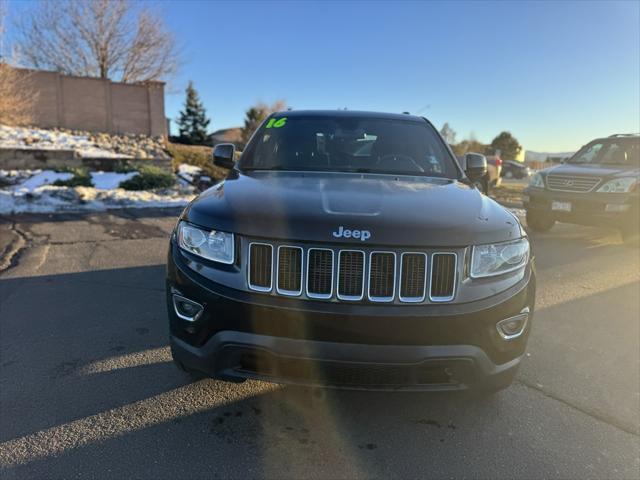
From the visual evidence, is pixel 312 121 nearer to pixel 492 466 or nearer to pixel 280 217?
pixel 280 217

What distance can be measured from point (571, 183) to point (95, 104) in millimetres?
20105

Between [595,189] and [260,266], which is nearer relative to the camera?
[260,266]

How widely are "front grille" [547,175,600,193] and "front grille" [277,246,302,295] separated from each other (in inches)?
283

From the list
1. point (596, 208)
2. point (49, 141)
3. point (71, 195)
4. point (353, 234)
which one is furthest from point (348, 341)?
point (49, 141)

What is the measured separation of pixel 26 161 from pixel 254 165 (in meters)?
12.7

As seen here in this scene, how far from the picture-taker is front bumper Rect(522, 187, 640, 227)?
738cm

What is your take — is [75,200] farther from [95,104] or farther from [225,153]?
[95,104]

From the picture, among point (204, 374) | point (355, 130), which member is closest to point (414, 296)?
point (204, 374)

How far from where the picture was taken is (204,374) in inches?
89.5

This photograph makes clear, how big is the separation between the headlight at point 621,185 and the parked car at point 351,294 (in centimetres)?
626

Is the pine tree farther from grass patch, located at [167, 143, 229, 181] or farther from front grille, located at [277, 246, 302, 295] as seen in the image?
front grille, located at [277, 246, 302, 295]

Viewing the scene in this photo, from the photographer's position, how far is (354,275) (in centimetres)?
210

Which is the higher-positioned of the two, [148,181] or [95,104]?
[95,104]

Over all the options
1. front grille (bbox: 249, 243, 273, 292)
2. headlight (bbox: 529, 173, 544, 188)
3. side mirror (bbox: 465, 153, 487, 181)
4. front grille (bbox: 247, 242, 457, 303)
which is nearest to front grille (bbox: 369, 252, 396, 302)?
front grille (bbox: 247, 242, 457, 303)
